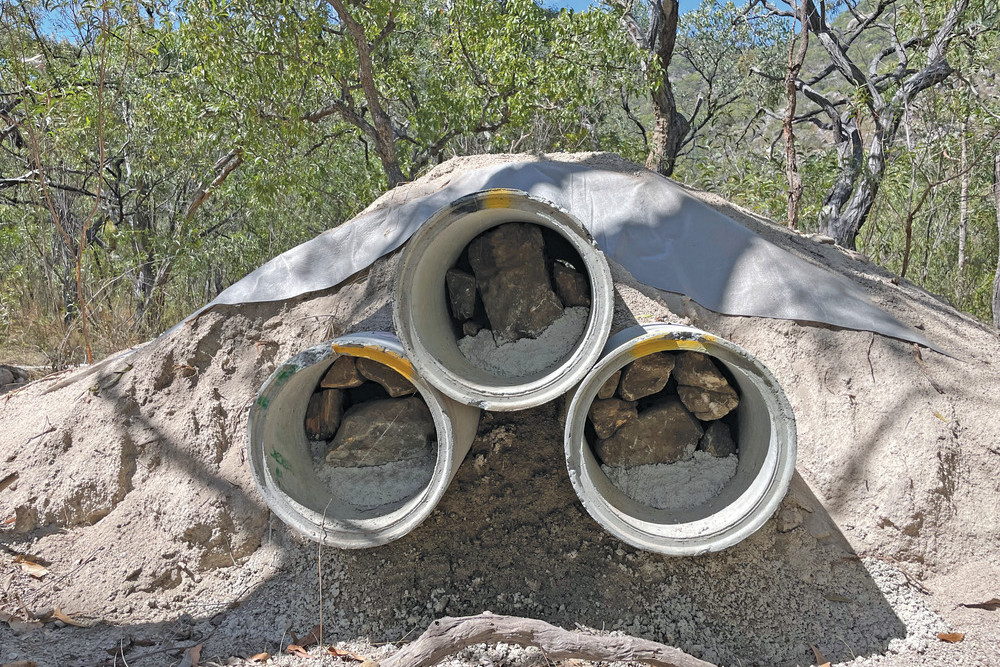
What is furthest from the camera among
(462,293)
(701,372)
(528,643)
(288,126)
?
(288,126)

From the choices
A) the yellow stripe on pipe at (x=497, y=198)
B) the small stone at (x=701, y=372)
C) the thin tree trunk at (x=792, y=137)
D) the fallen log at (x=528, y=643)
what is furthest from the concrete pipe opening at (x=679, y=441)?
the thin tree trunk at (x=792, y=137)

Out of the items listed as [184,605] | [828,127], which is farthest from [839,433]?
[828,127]

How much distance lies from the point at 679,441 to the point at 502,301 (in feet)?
3.38

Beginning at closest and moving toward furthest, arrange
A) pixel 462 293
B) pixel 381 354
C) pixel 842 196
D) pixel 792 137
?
pixel 381 354
pixel 462 293
pixel 792 137
pixel 842 196

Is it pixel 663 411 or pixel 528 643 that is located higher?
pixel 663 411

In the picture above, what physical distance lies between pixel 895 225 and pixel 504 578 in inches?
409

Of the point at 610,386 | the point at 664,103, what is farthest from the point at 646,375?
the point at 664,103

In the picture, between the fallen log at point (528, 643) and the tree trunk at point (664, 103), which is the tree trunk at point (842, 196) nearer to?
the tree trunk at point (664, 103)

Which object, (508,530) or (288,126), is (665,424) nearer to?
(508,530)

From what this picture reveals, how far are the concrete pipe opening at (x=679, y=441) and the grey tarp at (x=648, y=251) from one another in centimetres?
71

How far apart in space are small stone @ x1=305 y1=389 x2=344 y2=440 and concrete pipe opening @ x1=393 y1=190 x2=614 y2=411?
63 cm

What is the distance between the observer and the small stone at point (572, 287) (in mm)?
3133

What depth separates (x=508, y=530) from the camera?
307cm

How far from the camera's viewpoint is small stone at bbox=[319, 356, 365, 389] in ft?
9.93
